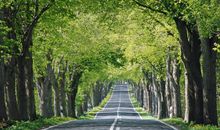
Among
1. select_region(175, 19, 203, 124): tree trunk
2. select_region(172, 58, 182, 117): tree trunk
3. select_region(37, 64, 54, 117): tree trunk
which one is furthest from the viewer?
select_region(37, 64, 54, 117): tree trunk

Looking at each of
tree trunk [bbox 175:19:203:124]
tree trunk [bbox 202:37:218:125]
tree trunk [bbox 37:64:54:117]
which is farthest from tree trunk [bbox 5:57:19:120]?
tree trunk [bbox 37:64:54:117]

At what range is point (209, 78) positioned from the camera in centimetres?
2267

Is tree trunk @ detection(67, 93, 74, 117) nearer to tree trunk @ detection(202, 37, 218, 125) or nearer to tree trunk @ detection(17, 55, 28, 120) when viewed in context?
tree trunk @ detection(17, 55, 28, 120)

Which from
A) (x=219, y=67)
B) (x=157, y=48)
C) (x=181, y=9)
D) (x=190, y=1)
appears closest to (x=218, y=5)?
(x=190, y=1)

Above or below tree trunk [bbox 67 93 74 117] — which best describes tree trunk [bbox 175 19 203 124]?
above

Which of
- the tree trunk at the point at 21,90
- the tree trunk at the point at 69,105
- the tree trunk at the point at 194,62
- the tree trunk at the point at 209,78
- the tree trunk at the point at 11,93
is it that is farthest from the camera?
the tree trunk at the point at 69,105

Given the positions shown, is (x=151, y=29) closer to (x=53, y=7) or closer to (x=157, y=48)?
(x=157, y=48)

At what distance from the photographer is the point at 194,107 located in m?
26.0

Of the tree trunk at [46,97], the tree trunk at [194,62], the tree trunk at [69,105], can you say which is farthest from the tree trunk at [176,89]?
the tree trunk at [69,105]

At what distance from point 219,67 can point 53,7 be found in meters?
22.3

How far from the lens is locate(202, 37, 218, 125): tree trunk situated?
22578 mm

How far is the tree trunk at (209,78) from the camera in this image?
22.6 meters

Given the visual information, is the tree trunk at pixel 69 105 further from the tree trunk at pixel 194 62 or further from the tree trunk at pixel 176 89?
the tree trunk at pixel 194 62

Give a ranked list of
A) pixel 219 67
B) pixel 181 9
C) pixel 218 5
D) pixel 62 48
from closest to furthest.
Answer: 1. pixel 218 5
2. pixel 181 9
3. pixel 62 48
4. pixel 219 67
